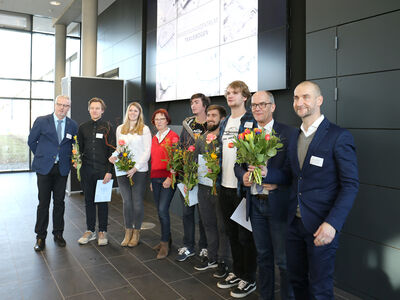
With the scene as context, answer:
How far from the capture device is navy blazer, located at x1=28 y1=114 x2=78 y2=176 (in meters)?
3.74

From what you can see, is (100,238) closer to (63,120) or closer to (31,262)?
(31,262)

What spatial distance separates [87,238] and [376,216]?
10.7 feet

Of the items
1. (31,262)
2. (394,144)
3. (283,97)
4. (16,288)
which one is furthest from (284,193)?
(31,262)

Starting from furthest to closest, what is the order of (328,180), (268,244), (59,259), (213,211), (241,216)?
(59,259), (213,211), (241,216), (268,244), (328,180)

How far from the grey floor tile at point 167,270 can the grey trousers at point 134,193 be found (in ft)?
2.15

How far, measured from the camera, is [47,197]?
3.85m

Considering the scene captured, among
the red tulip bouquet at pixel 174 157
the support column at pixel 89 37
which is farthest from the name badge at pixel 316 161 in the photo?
the support column at pixel 89 37

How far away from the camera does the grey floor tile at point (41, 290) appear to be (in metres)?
2.72

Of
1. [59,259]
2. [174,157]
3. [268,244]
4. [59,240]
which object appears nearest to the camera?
[268,244]

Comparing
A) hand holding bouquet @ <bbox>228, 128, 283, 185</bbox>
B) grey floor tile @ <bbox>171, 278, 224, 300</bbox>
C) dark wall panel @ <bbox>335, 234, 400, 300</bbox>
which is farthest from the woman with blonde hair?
dark wall panel @ <bbox>335, 234, 400, 300</bbox>

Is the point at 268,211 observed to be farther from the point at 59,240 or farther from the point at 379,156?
the point at 59,240

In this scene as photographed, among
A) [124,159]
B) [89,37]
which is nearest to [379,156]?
[124,159]

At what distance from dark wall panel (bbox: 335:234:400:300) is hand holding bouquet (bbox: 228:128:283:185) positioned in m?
1.28

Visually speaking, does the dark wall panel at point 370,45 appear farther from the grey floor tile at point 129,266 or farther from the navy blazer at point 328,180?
the grey floor tile at point 129,266
